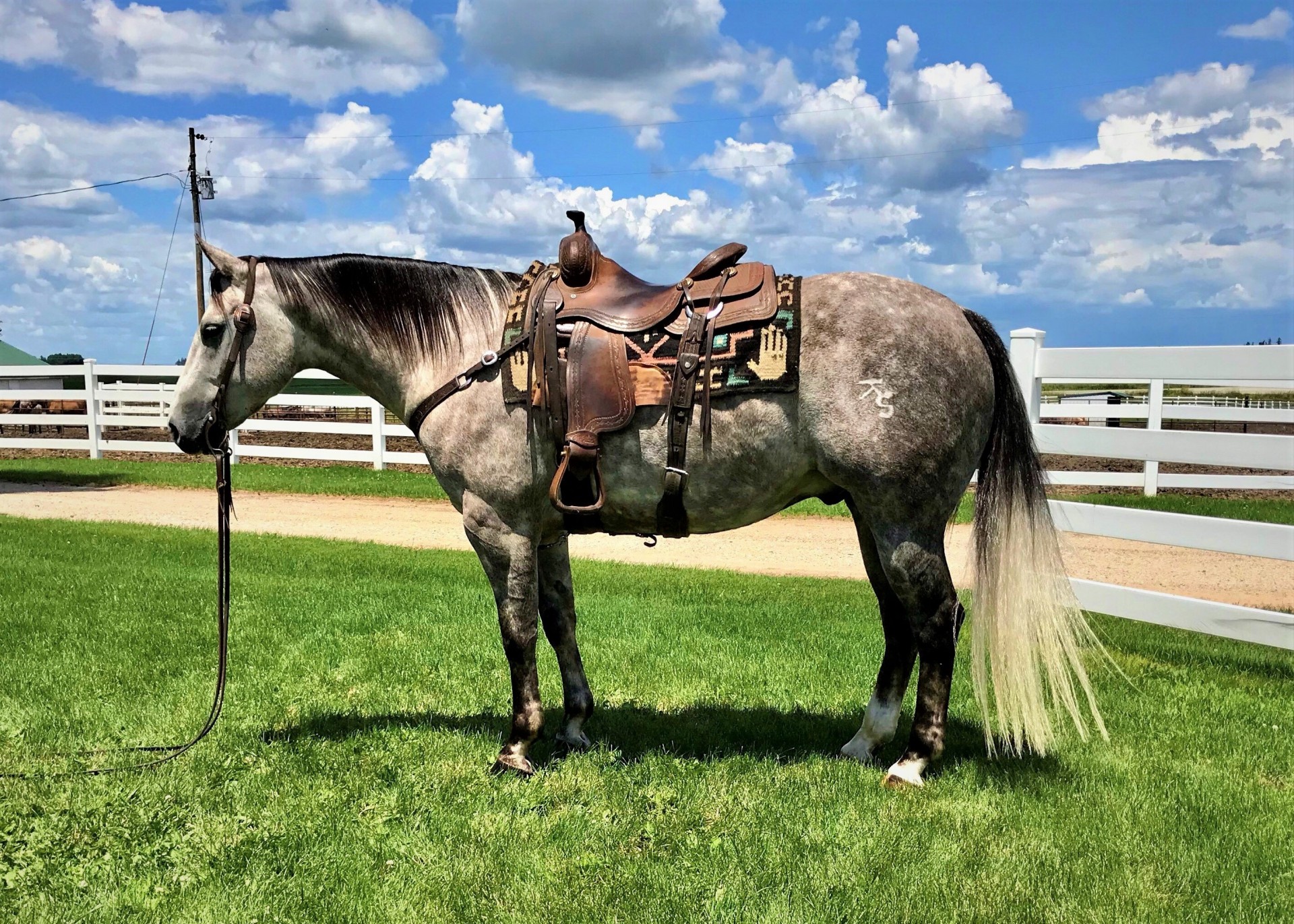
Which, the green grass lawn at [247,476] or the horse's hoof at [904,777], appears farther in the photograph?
the green grass lawn at [247,476]

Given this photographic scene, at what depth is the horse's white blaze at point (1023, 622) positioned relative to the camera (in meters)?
4.02

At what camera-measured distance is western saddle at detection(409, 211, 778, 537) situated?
153 inches

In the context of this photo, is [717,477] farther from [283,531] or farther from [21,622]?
[283,531]

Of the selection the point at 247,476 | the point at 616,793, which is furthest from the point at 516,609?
the point at 247,476

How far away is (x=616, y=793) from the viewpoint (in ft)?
12.9

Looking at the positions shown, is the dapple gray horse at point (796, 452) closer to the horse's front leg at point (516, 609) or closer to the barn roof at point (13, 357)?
the horse's front leg at point (516, 609)

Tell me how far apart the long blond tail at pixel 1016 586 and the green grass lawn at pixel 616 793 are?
37 centimetres

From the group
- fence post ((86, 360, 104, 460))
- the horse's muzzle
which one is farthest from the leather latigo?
fence post ((86, 360, 104, 460))

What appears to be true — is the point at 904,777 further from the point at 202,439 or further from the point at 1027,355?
the point at 1027,355

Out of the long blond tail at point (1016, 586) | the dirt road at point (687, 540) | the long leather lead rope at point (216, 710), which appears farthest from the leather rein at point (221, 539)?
the dirt road at point (687, 540)

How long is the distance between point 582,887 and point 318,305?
2.85 meters

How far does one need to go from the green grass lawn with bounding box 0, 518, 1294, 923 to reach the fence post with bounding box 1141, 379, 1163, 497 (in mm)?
4989

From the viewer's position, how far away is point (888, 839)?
352 centimetres

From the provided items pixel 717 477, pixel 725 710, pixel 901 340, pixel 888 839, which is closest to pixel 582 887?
pixel 888 839
